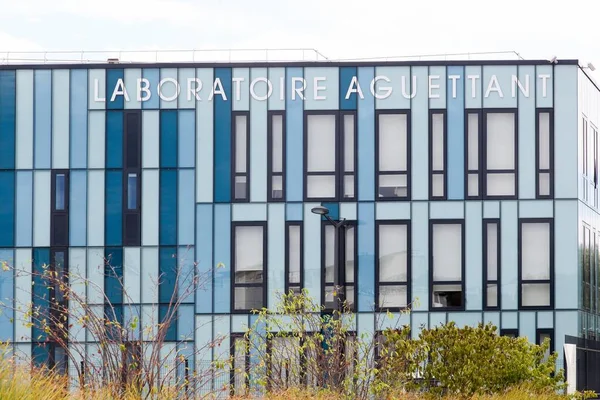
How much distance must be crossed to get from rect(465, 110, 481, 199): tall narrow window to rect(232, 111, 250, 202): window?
6.63 metres

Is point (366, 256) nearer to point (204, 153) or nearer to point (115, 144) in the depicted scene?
point (204, 153)

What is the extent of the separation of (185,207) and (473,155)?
29.0 ft

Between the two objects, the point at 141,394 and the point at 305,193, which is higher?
the point at 305,193

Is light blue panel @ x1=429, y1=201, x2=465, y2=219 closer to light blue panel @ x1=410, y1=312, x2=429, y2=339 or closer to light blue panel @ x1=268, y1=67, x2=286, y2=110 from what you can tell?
light blue panel @ x1=410, y1=312, x2=429, y2=339

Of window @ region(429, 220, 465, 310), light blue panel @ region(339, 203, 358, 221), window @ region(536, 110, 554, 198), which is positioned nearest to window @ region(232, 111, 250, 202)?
light blue panel @ region(339, 203, 358, 221)

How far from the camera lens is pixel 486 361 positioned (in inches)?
1068

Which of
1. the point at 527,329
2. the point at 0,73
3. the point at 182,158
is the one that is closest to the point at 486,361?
the point at 527,329

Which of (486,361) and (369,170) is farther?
(369,170)

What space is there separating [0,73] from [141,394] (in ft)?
77.5

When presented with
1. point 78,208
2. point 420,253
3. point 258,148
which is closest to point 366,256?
point 420,253

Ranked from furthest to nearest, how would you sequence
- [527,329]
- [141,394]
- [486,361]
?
[527,329] < [486,361] < [141,394]

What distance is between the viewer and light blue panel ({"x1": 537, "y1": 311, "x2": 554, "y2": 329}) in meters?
39.9

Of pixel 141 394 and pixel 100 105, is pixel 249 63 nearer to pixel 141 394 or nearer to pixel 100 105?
pixel 100 105

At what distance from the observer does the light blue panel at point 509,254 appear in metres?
40.0
